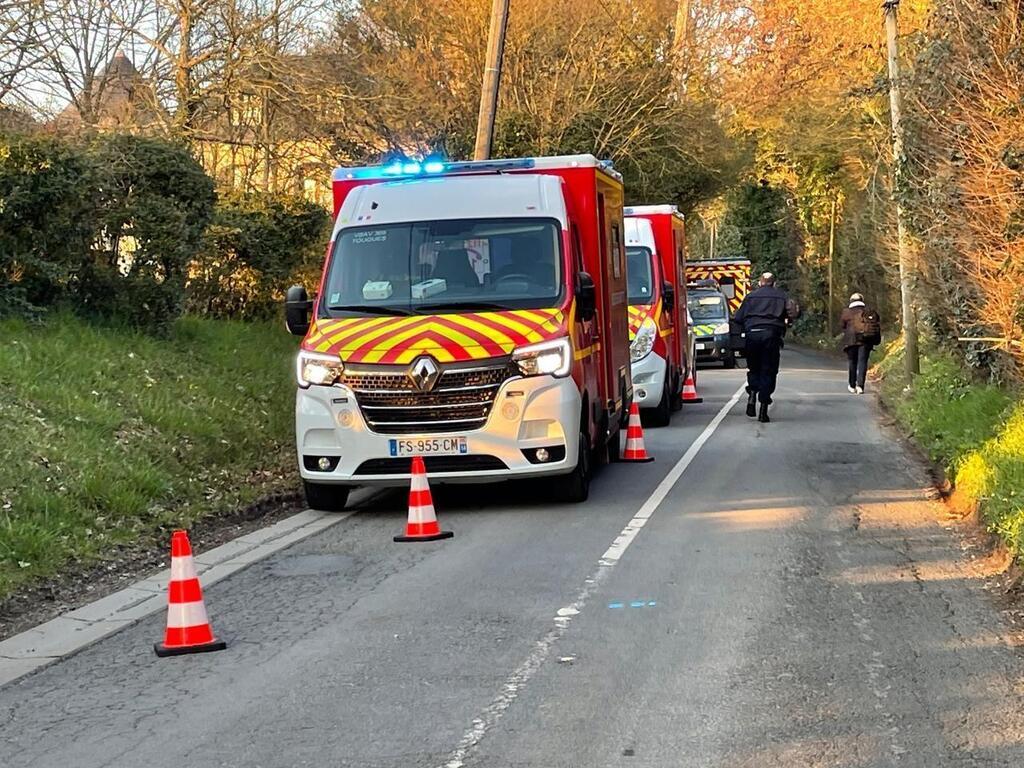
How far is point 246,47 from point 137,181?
5819mm

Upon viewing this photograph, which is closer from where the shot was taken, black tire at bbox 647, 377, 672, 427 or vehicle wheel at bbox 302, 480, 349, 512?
vehicle wheel at bbox 302, 480, 349, 512

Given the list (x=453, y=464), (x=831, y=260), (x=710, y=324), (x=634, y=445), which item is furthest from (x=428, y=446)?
(x=831, y=260)

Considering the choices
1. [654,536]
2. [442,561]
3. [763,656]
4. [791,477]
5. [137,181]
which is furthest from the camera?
[137,181]

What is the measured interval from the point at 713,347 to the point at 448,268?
22031mm

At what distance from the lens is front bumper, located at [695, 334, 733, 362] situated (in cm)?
3195

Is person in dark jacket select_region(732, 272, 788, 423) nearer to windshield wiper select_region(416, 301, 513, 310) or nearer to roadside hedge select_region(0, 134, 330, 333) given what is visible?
roadside hedge select_region(0, 134, 330, 333)

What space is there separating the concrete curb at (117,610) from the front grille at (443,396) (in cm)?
109

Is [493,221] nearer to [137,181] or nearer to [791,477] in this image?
[791,477]

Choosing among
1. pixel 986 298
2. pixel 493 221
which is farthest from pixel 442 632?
pixel 986 298

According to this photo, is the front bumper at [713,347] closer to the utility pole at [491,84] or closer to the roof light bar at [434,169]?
the utility pole at [491,84]

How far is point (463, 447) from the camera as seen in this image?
10.1 meters

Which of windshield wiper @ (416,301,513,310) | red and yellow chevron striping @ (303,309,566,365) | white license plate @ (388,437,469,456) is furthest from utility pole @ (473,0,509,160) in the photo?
white license plate @ (388,437,469,456)

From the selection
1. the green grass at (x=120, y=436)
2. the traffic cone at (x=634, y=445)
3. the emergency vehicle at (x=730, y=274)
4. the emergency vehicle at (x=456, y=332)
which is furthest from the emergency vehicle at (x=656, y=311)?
the emergency vehicle at (x=730, y=274)

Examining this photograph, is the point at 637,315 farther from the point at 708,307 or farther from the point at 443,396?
the point at 708,307
